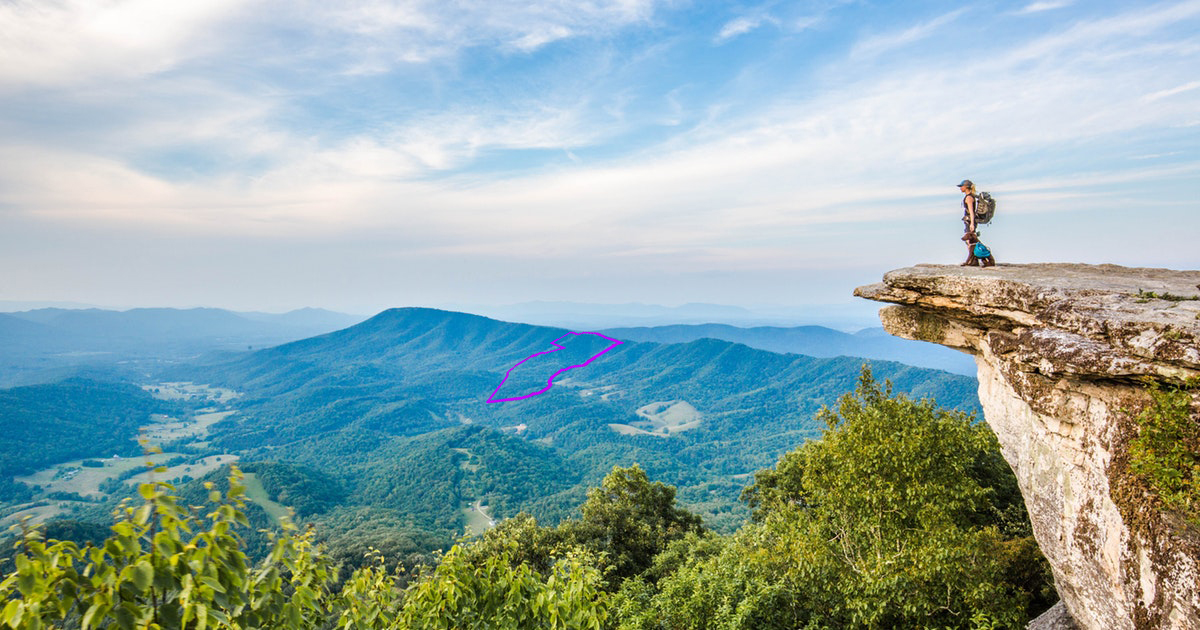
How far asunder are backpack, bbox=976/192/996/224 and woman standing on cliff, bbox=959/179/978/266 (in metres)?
0.15

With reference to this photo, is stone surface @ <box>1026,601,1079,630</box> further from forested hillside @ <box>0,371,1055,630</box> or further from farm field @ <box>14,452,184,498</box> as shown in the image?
farm field @ <box>14,452,184,498</box>

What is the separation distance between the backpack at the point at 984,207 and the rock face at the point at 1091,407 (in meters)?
1.89

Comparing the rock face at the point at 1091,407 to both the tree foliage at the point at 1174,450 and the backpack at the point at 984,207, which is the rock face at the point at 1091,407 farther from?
the backpack at the point at 984,207

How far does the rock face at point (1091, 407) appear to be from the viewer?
25.2ft

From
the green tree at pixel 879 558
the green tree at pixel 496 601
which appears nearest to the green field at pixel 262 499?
the green tree at pixel 879 558

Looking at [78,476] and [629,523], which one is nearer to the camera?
[629,523]

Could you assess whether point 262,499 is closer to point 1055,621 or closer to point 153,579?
point 153,579

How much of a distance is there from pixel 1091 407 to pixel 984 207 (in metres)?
6.23

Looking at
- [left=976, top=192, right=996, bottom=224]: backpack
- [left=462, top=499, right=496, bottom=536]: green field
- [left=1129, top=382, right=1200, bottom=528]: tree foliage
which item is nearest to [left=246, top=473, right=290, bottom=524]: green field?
[left=462, top=499, right=496, bottom=536]: green field

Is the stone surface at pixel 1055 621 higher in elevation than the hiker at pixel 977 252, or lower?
lower

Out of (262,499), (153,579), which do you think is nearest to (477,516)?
(262,499)

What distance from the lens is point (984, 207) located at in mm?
13211

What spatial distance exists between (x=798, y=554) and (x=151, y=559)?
42.8ft

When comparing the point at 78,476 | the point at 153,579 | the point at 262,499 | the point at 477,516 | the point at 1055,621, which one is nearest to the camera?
the point at 153,579
